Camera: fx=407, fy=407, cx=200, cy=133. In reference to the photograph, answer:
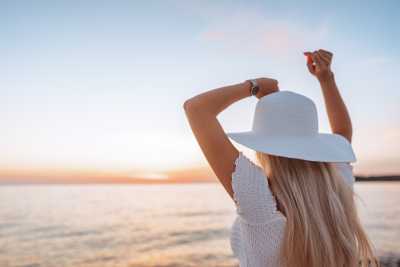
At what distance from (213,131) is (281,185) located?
1.14ft

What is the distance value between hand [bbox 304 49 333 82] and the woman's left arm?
809mm

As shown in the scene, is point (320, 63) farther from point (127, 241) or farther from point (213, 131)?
point (127, 241)

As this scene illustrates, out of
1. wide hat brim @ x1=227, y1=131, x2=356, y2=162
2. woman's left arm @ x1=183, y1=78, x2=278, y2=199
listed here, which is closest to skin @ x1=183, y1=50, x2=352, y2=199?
woman's left arm @ x1=183, y1=78, x2=278, y2=199

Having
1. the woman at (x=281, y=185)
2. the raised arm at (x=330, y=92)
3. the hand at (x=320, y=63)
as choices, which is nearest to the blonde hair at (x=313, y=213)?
the woman at (x=281, y=185)

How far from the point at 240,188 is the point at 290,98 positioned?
0.50m

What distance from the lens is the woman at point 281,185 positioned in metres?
1.58

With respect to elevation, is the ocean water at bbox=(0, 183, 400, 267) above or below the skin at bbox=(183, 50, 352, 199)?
below

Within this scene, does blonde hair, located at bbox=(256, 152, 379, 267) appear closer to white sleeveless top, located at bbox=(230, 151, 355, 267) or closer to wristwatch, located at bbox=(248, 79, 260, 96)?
white sleeveless top, located at bbox=(230, 151, 355, 267)

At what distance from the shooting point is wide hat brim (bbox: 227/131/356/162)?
162cm

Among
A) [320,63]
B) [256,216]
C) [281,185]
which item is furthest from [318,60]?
[256,216]

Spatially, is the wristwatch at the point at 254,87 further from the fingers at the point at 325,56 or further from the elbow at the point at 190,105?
the fingers at the point at 325,56

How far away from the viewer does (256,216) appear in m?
1.58

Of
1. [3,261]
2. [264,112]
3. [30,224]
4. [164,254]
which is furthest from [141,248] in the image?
[264,112]

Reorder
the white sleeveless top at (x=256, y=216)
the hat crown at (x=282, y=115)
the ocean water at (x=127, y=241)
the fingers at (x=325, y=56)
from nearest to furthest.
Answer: the white sleeveless top at (x=256, y=216)
the hat crown at (x=282, y=115)
the fingers at (x=325, y=56)
the ocean water at (x=127, y=241)
